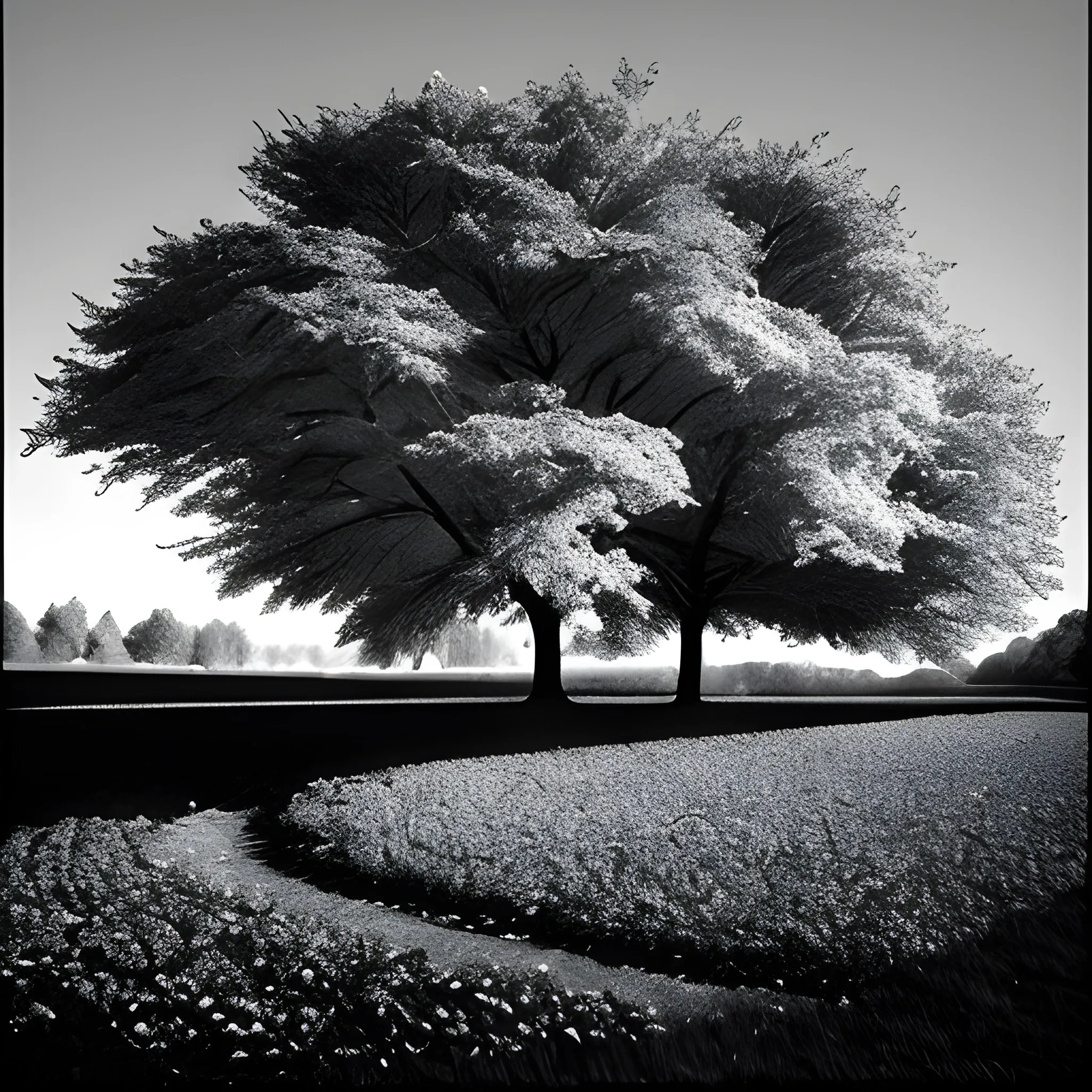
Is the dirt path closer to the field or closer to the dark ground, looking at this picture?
the field

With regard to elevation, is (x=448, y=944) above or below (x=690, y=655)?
below

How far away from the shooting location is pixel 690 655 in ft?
56.7

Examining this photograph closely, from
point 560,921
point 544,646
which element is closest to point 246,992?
point 560,921

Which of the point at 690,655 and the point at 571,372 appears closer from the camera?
the point at 571,372

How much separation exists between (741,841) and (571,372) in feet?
34.8

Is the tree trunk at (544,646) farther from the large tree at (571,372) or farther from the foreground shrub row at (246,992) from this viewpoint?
the foreground shrub row at (246,992)

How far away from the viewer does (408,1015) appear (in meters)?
4.39

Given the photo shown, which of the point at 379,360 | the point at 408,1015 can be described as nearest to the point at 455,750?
the point at 379,360

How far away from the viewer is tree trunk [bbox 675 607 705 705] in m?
17.2

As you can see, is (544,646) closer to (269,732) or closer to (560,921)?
(269,732)

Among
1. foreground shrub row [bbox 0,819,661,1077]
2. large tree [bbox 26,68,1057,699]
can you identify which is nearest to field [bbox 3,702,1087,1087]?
foreground shrub row [bbox 0,819,661,1077]

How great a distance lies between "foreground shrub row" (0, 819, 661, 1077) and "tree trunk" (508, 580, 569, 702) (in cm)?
1035

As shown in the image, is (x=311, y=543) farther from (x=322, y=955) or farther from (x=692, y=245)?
(x=322, y=955)

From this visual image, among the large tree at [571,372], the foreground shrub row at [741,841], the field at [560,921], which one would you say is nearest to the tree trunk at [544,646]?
the large tree at [571,372]
